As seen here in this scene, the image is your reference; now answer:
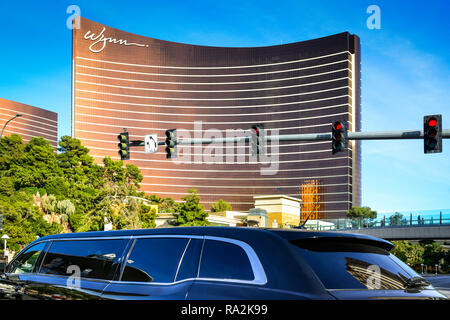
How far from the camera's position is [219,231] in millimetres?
3568

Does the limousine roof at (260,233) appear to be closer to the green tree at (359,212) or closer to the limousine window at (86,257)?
the limousine window at (86,257)

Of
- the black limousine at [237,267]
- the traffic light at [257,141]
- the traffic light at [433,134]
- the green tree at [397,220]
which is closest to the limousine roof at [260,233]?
the black limousine at [237,267]

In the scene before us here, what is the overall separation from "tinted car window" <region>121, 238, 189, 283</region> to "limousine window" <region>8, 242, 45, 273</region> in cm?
178

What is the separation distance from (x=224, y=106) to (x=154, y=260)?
154 meters

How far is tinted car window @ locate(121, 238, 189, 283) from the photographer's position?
367 cm

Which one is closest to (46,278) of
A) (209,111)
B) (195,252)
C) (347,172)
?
(195,252)

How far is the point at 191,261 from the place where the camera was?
354 cm

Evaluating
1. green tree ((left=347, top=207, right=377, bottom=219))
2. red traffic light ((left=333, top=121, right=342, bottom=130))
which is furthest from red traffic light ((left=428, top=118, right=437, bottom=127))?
green tree ((left=347, top=207, right=377, bottom=219))

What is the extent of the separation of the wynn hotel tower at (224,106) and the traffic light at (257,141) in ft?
421

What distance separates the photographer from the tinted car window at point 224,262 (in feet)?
10.6

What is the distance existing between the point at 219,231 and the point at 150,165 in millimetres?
147947

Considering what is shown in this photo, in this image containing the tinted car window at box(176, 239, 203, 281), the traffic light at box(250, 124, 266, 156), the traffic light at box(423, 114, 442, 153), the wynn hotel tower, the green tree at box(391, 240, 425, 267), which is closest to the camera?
the tinted car window at box(176, 239, 203, 281)

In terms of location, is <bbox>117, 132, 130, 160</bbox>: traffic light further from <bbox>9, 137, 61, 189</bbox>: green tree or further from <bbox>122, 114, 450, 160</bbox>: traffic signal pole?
<bbox>9, 137, 61, 189</bbox>: green tree

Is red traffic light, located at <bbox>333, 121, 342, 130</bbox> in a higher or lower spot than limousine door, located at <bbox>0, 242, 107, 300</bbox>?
higher
